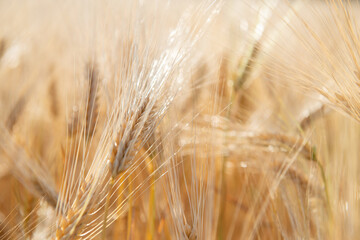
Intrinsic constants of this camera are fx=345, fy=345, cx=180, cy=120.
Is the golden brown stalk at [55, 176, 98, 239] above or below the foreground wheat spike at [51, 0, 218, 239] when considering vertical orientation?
below

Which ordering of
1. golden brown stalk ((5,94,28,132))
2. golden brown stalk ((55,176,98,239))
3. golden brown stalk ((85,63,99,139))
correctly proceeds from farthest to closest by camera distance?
1. golden brown stalk ((5,94,28,132))
2. golden brown stalk ((85,63,99,139))
3. golden brown stalk ((55,176,98,239))

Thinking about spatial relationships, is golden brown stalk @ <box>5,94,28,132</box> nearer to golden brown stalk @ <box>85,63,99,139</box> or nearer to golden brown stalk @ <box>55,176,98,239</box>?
golden brown stalk @ <box>85,63,99,139</box>

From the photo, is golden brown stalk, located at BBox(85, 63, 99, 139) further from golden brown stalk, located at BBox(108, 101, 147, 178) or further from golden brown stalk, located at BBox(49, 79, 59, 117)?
golden brown stalk, located at BBox(49, 79, 59, 117)

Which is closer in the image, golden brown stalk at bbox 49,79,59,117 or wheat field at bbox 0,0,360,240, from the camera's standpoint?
wheat field at bbox 0,0,360,240

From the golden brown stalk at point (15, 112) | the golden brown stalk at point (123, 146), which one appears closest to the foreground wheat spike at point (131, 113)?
the golden brown stalk at point (123, 146)

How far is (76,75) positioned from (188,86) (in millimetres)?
229

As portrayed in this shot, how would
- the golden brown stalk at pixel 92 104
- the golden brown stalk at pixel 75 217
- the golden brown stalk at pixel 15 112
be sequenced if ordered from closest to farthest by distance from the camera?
the golden brown stalk at pixel 75 217 → the golden brown stalk at pixel 92 104 → the golden brown stalk at pixel 15 112

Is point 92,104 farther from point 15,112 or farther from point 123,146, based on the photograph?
point 15,112

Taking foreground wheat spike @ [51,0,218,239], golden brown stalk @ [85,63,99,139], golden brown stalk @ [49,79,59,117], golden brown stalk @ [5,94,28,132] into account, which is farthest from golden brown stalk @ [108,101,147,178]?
golden brown stalk @ [49,79,59,117]

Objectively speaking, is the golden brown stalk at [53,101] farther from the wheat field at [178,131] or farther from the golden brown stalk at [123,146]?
the golden brown stalk at [123,146]

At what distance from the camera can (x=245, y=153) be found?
0.84m

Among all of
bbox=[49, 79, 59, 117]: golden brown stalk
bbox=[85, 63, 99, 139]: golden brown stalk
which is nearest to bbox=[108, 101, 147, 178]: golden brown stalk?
bbox=[85, 63, 99, 139]: golden brown stalk

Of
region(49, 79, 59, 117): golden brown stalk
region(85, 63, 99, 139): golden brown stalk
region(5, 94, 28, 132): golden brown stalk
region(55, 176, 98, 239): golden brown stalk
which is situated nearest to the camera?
region(55, 176, 98, 239): golden brown stalk

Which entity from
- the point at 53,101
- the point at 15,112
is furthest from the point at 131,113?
the point at 53,101
